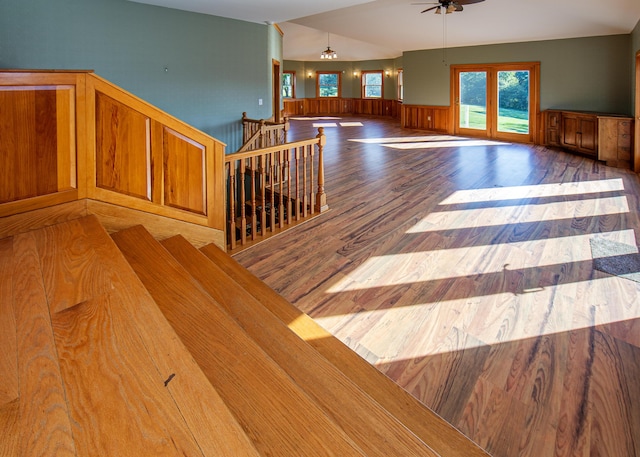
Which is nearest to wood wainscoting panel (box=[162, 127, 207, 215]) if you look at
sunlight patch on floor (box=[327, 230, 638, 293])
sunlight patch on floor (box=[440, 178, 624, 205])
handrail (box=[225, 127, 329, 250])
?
handrail (box=[225, 127, 329, 250])

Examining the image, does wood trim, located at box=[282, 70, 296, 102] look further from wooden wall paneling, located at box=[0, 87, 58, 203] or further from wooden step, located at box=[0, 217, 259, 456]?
wooden step, located at box=[0, 217, 259, 456]

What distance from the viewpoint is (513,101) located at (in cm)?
1018

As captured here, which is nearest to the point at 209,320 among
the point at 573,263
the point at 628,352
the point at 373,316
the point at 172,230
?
the point at 373,316

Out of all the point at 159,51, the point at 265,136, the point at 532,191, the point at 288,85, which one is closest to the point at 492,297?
the point at 532,191

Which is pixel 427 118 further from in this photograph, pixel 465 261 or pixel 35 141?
pixel 35 141

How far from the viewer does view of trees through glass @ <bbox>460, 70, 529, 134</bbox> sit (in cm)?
998

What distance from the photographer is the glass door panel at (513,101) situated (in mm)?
9903

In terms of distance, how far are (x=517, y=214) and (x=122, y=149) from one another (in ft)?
13.0

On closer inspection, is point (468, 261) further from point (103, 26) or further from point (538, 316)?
point (103, 26)

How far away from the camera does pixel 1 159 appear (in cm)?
207

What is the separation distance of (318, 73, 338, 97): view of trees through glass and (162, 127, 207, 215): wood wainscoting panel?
55.1 feet

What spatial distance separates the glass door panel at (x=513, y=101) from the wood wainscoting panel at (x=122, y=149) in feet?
32.6

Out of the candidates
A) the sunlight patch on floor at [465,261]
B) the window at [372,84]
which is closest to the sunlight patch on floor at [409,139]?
the sunlight patch on floor at [465,261]

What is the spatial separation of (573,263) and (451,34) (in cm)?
841
